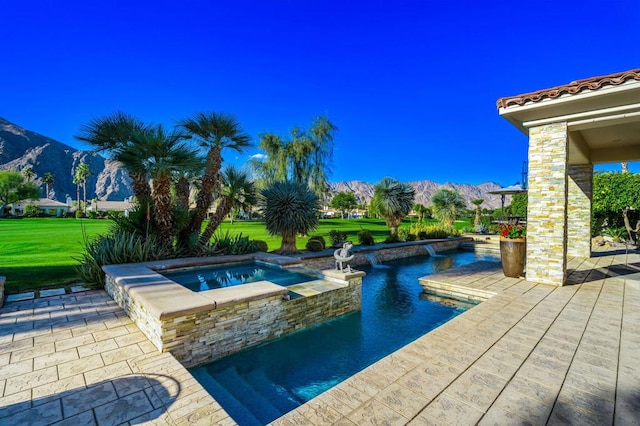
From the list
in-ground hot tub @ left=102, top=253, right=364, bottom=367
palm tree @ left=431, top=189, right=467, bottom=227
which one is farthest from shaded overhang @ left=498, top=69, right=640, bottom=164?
palm tree @ left=431, top=189, right=467, bottom=227

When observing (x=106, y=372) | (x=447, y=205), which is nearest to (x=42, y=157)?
(x=447, y=205)

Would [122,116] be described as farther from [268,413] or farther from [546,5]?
[546,5]

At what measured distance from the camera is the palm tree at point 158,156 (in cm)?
678

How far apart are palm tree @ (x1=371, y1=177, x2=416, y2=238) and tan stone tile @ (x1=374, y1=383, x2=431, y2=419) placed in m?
12.8

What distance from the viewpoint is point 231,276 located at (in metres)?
6.45

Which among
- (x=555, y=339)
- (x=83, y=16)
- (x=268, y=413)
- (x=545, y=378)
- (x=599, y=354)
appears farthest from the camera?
(x=83, y=16)

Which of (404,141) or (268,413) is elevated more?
(404,141)

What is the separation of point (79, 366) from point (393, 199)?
13.5 m

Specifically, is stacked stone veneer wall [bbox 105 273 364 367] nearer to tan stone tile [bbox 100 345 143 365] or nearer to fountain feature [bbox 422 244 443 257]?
tan stone tile [bbox 100 345 143 365]

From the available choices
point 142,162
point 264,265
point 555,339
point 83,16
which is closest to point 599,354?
point 555,339

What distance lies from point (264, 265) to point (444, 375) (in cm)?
586

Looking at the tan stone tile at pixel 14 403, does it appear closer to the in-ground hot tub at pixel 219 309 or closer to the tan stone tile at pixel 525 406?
the in-ground hot tub at pixel 219 309

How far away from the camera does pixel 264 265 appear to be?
25.3ft

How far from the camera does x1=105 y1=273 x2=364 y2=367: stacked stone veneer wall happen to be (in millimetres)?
3227
